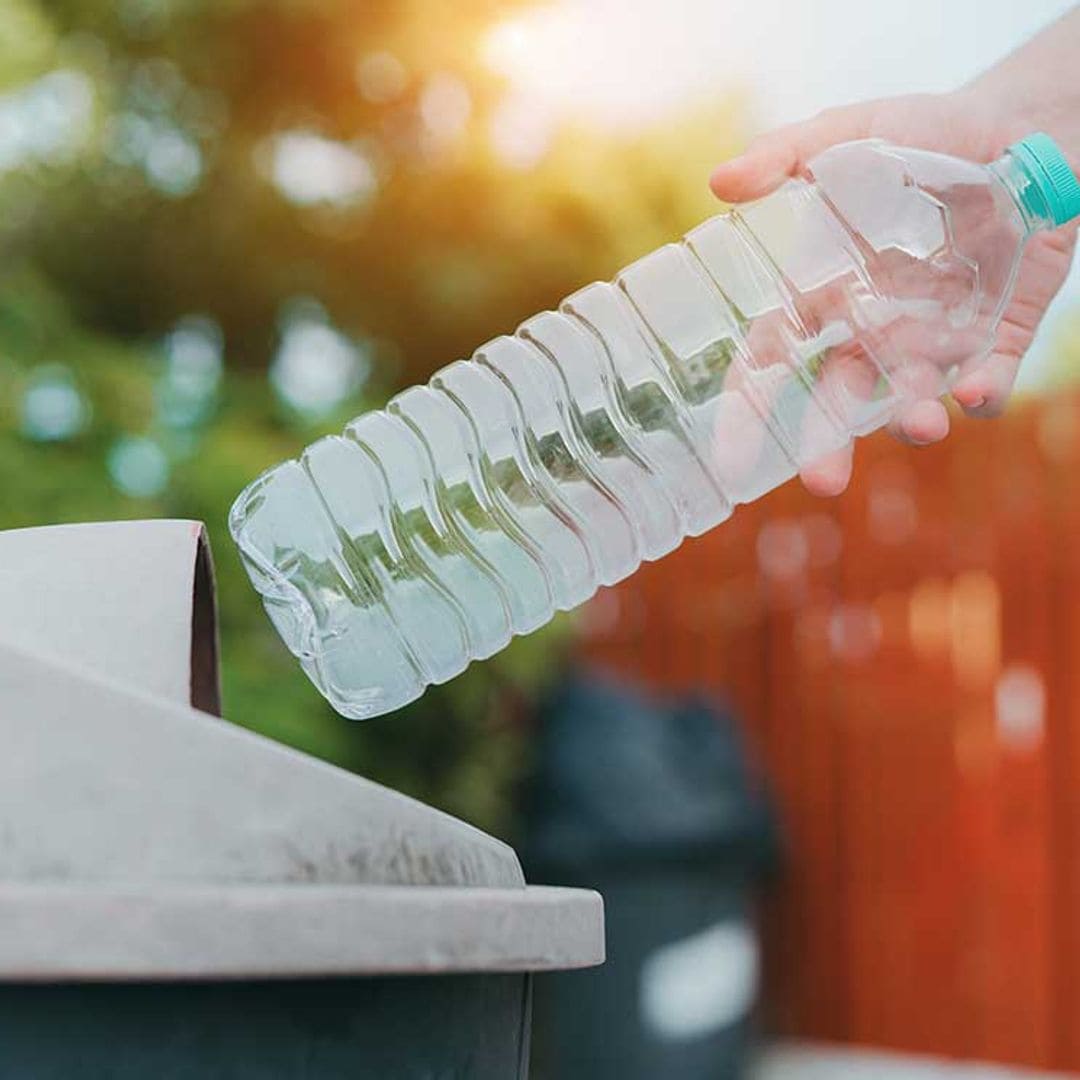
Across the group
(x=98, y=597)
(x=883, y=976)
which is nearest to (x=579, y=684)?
(x=883, y=976)

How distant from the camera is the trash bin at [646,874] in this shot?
491cm

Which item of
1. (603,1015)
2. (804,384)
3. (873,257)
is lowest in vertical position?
(603,1015)

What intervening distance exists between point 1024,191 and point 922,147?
289 mm

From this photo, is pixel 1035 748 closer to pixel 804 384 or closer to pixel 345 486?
pixel 804 384

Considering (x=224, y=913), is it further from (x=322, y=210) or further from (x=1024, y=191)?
(x=322, y=210)

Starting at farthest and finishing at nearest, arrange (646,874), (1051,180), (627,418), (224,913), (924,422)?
(646,874) → (627,418) → (924,422) → (1051,180) → (224,913)

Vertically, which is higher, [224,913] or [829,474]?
[829,474]

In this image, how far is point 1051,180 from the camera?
1.71 metres

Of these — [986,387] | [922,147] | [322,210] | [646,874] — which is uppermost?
[322,210]

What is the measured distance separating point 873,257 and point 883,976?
3867 millimetres

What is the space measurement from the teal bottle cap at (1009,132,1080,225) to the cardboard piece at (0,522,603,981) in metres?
0.92

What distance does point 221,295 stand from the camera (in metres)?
5.60

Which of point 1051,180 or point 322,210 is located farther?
point 322,210

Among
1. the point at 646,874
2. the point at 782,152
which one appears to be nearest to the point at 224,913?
the point at 782,152
